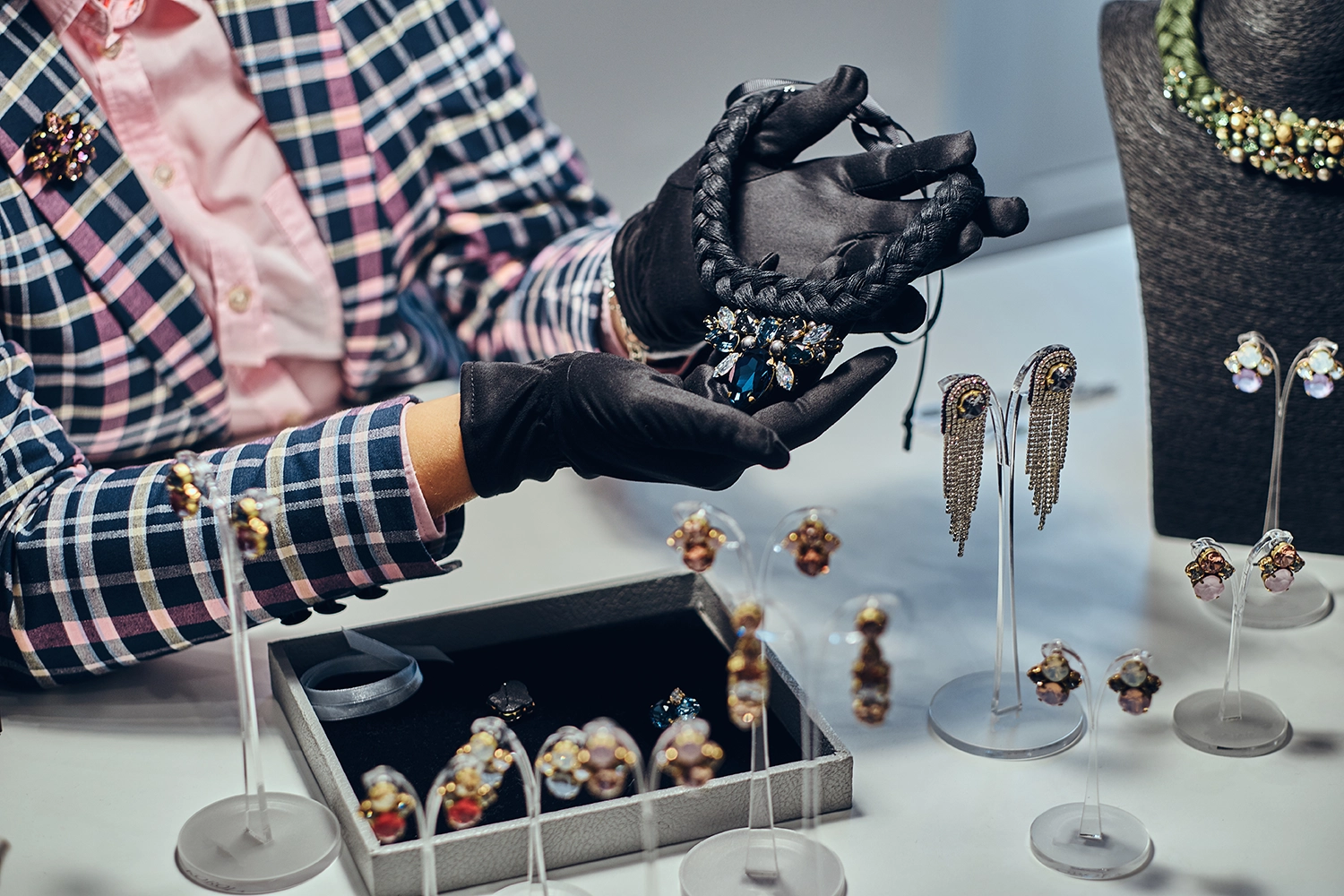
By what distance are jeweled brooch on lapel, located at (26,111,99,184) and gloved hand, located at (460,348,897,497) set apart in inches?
10.3

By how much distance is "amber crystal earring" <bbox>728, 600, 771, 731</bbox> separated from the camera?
1.86 ft

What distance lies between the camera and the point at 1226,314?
84cm

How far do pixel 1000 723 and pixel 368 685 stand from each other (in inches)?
11.9

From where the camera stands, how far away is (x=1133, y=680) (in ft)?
2.06

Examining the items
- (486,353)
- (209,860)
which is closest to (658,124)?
(486,353)

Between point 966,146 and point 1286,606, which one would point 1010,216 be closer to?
point 966,146

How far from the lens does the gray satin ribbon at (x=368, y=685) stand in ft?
2.24

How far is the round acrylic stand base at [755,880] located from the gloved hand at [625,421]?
0.54 ft

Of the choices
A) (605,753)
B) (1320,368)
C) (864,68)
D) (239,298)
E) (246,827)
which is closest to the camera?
(605,753)

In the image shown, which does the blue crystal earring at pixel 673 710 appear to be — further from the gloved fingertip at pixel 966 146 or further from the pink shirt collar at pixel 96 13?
the pink shirt collar at pixel 96 13

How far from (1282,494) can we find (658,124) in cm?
70

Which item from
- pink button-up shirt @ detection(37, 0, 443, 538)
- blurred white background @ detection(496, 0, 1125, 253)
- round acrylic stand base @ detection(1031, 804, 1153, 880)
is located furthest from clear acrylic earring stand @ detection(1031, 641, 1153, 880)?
blurred white background @ detection(496, 0, 1125, 253)

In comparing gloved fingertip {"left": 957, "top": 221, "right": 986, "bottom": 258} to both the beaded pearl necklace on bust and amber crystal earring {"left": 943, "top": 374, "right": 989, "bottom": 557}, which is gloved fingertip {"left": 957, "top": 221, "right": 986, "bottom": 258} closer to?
amber crystal earring {"left": 943, "top": 374, "right": 989, "bottom": 557}

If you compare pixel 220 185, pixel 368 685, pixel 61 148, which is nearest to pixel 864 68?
pixel 220 185
